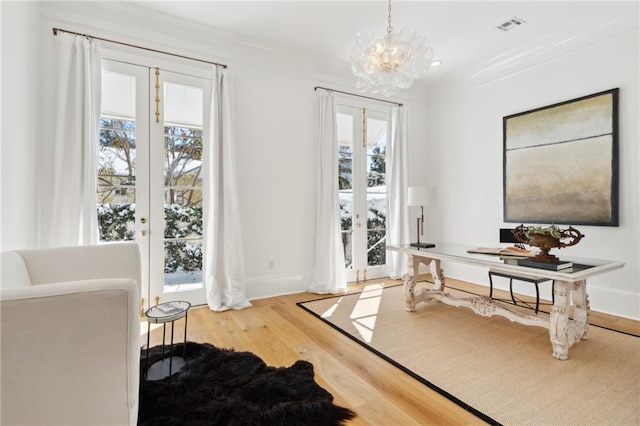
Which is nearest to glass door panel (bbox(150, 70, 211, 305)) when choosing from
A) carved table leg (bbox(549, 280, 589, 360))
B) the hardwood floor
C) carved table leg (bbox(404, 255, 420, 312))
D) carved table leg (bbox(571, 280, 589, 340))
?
the hardwood floor

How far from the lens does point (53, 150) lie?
2.86 m

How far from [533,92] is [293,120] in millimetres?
3015

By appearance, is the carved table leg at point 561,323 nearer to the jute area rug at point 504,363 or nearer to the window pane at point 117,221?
the jute area rug at point 504,363

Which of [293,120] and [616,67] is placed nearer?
[616,67]

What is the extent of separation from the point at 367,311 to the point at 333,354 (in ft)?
3.47

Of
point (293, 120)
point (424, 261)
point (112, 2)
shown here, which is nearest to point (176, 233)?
point (293, 120)

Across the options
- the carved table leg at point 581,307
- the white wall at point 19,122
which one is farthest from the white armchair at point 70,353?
the carved table leg at point 581,307

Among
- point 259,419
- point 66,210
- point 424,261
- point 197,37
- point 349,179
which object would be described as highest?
point 197,37

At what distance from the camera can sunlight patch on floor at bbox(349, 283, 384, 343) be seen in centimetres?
288

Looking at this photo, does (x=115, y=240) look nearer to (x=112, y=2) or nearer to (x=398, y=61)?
(x=112, y=2)

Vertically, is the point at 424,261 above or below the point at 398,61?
below

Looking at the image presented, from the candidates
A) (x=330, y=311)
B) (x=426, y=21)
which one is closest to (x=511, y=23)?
(x=426, y=21)

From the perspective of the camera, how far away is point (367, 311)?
340 centimetres

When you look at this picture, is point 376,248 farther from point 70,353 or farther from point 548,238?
point 70,353
